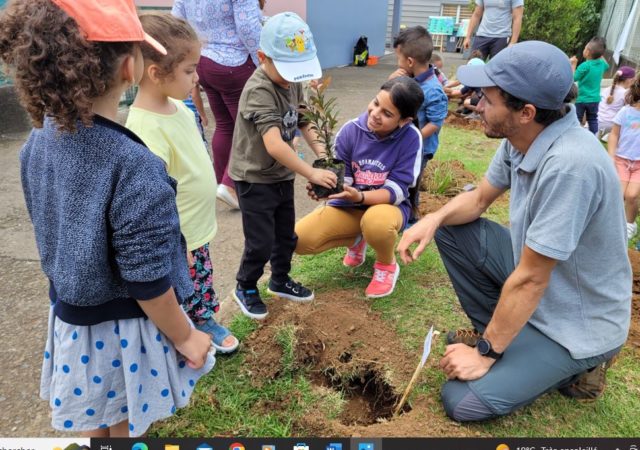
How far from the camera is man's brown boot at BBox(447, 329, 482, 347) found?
2.62 metres

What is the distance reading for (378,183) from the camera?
317cm

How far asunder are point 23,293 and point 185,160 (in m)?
1.72

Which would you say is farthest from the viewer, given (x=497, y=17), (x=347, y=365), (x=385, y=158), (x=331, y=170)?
(x=497, y=17)

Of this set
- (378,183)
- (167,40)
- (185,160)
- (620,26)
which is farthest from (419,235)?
(620,26)

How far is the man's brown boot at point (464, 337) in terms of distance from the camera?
262 cm

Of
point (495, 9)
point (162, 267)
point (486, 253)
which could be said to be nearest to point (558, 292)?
point (486, 253)

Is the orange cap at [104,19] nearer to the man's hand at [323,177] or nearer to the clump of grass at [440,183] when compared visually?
the man's hand at [323,177]

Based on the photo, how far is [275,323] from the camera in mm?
2742

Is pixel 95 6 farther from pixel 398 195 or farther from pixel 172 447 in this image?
pixel 398 195

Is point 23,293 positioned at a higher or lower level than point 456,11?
→ higher

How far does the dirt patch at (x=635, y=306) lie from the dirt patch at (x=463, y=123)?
14.3ft

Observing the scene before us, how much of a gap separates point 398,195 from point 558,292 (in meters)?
1.22

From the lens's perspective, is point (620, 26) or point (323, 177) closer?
point (323, 177)

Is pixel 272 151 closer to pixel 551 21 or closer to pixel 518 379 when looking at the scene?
pixel 518 379
